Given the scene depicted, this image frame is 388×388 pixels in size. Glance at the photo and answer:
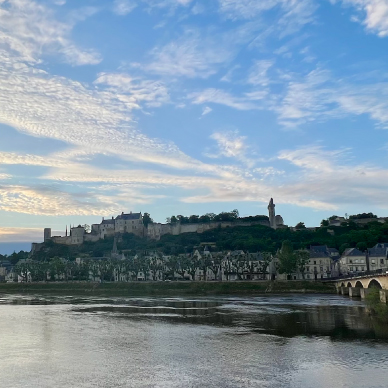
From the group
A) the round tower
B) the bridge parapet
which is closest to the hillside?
the round tower

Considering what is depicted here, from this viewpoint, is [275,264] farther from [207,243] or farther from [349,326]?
[349,326]

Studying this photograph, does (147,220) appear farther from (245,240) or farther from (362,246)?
(362,246)

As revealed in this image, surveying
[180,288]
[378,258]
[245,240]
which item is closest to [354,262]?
[378,258]

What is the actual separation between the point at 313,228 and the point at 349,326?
9565 centimetres

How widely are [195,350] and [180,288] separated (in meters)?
51.7

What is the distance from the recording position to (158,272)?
93.5 metres

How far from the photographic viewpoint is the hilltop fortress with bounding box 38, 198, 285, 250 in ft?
457

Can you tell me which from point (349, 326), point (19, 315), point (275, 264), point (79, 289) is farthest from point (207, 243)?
point (349, 326)

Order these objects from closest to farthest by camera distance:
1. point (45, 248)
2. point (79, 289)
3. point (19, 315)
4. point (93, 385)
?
point (93, 385) → point (19, 315) → point (79, 289) → point (45, 248)

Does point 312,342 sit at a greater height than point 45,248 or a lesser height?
lesser

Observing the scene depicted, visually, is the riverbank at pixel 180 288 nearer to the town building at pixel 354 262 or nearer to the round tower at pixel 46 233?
the town building at pixel 354 262

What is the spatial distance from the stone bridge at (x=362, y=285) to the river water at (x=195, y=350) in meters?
5.84

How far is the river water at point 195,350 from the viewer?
19.5m

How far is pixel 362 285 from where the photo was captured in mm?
58312
